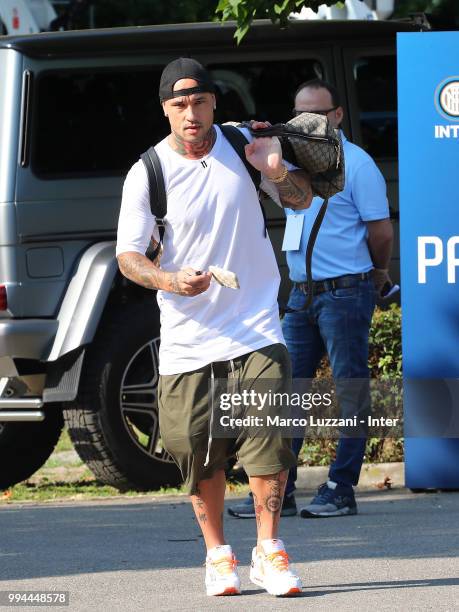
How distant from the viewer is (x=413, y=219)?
25.5ft

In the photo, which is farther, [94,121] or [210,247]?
[94,121]

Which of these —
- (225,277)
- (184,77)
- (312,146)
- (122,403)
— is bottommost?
(122,403)

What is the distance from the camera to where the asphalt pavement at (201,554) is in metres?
5.62

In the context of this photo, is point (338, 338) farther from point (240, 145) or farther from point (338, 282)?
point (240, 145)

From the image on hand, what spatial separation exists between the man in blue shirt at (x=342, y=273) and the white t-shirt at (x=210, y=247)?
1766 mm

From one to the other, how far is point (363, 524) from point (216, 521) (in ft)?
5.85

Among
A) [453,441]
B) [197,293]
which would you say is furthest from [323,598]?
[453,441]

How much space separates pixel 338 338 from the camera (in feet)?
24.4

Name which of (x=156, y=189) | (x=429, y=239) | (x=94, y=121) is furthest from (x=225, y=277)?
(x=94, y=121)

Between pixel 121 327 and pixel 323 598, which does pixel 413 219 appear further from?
pixel 323 598

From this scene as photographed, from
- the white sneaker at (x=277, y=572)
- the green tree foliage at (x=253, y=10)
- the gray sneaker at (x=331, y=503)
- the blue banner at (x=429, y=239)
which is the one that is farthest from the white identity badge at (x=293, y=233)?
the white sneaker at (x=277, y=572)

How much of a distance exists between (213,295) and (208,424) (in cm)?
46

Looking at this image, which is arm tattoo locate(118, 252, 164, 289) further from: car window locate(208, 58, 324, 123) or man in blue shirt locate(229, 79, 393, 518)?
car window locate(208, 58, 324, 123)

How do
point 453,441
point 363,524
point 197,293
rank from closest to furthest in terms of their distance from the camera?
1. point 197,293
2. point 363,524
3. point 453,441
